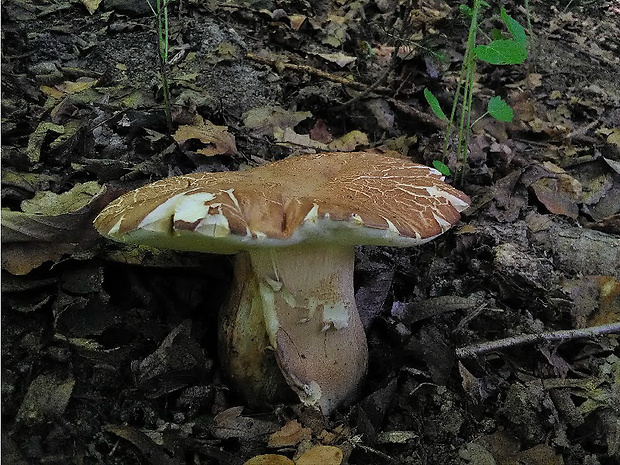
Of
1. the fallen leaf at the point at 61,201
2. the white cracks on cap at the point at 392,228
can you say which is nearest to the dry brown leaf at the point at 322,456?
the white cracks on cap at the point at 392,228

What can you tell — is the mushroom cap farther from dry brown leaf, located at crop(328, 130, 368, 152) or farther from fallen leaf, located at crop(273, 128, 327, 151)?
dry brown leaf, located at crop(328, 130, 368, 152)

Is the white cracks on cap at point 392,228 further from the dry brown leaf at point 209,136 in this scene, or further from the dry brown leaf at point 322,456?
the dry brown leaf at point 209,136

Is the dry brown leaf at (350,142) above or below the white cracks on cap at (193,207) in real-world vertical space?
below

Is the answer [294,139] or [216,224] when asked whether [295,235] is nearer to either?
[216,224]

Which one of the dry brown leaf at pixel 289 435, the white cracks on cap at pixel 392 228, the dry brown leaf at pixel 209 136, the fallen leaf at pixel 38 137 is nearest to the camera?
the white cracks on cap at pixel 392 228

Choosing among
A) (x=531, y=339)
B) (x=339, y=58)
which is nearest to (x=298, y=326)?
(x=531, y=339)

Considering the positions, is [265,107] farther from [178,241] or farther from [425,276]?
[178,241]
